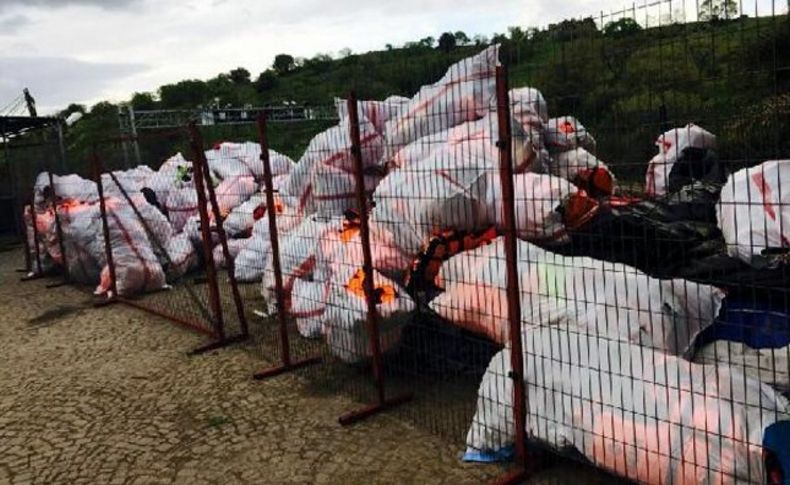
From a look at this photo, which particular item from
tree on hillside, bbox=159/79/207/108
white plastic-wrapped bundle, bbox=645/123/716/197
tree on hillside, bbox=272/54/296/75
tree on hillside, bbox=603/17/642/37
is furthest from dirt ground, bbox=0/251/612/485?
tree on hillside, bbox=272/54/296/75

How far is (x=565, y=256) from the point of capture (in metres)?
3.94

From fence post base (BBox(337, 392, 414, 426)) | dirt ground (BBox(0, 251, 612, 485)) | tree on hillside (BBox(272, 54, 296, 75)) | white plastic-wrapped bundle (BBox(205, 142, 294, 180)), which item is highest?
tree on hillside (BBox(272, 54, 296, 75))

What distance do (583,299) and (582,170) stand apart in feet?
6.11

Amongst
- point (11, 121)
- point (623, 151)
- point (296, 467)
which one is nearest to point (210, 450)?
point (296, 467)

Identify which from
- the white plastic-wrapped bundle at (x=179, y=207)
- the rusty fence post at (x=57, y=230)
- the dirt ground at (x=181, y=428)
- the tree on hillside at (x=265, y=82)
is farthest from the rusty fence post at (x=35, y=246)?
the tree on hillside at (x=265, y=82)

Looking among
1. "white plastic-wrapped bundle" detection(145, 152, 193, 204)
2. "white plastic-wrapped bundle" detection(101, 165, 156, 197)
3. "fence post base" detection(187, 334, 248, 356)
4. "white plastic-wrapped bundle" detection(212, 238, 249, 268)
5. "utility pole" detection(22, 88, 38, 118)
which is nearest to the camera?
"fence post base" detection(187, 334, 248, 356)

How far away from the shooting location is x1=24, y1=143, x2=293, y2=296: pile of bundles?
8484 millimetres

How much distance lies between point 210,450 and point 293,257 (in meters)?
2.25

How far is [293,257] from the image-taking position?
5.94m

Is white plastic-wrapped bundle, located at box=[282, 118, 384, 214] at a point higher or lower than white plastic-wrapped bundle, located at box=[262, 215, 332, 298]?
higher

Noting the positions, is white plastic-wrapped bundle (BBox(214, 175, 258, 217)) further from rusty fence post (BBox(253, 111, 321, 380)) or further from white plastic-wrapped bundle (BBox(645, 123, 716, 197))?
white plastic-wrapped bundle (BBox(645, 123, 716, 197))

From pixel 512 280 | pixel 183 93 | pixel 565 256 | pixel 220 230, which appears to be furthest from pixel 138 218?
pixel 183 93

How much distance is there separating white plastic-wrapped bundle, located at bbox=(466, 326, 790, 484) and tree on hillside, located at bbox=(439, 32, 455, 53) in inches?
79.5

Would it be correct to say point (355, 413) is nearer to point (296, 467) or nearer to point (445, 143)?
point (296, 467)
